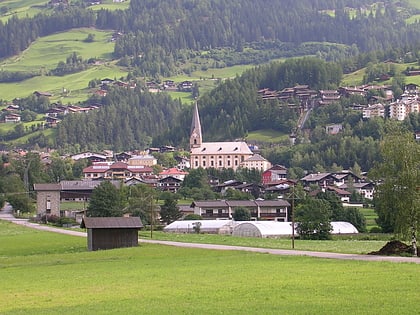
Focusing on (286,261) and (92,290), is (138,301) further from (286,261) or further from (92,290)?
(286,261)

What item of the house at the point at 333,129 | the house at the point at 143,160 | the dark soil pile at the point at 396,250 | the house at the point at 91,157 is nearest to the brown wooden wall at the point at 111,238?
the dark soil pile at the point at 396,250

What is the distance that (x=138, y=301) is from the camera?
26.1 metres

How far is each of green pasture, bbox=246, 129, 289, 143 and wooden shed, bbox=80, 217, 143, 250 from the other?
11731cm

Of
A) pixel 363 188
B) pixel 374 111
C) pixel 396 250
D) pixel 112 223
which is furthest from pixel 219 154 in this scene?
pixel 396 250

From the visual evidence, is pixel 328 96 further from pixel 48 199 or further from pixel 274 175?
pixel 48 199

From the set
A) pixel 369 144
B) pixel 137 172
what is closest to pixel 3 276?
pixel 369 144

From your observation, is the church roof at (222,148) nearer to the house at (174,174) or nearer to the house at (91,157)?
the house at (174,174)

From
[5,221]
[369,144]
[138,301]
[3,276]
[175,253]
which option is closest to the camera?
[138,301]

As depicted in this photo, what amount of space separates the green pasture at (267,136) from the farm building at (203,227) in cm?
8485

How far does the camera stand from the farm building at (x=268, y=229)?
79.4 m

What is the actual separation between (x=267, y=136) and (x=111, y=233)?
124921 mm

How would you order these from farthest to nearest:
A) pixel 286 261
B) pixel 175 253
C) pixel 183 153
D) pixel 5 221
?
pixel 183 153 < pixel 5 221 < pixel 175 253 < pixel 286 261

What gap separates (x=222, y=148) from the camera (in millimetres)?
169000

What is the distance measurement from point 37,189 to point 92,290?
73.7m
